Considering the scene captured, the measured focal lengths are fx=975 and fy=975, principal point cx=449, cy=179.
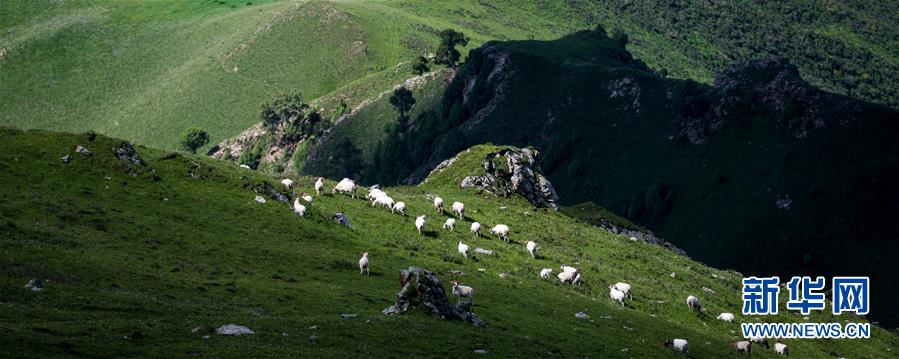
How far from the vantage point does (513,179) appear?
10894 cm

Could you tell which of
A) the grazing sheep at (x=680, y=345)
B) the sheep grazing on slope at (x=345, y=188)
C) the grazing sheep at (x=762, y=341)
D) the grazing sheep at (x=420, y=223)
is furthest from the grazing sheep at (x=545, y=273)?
the sheep grazing on slope at (x=345, y=188)

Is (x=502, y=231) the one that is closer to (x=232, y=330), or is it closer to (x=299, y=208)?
(x=299, y=208)

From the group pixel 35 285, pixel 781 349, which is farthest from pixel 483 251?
pixel 35 285

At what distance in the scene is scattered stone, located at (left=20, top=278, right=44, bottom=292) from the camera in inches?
1764

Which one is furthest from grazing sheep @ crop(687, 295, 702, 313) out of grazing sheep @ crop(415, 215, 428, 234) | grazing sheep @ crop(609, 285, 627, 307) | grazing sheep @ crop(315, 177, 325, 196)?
grazing sheep @ crop(315, 177, 325, 196)

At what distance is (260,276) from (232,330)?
16.5 m

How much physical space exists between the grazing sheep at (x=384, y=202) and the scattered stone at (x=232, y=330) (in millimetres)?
42105

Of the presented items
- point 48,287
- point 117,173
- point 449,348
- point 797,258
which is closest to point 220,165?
point 117,173

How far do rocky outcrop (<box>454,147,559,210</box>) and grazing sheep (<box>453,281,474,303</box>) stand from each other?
46.6m

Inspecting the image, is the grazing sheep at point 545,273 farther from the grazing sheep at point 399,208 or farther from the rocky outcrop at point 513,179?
the rocky outcrop at point 513,179

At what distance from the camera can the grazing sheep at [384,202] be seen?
276ft

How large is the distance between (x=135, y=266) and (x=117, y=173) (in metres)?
20.5

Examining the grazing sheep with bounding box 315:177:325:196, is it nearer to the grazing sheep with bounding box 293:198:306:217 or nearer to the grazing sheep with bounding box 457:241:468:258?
the grazing sheep with bounding box 293:198:306:217

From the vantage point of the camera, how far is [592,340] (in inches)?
2144
